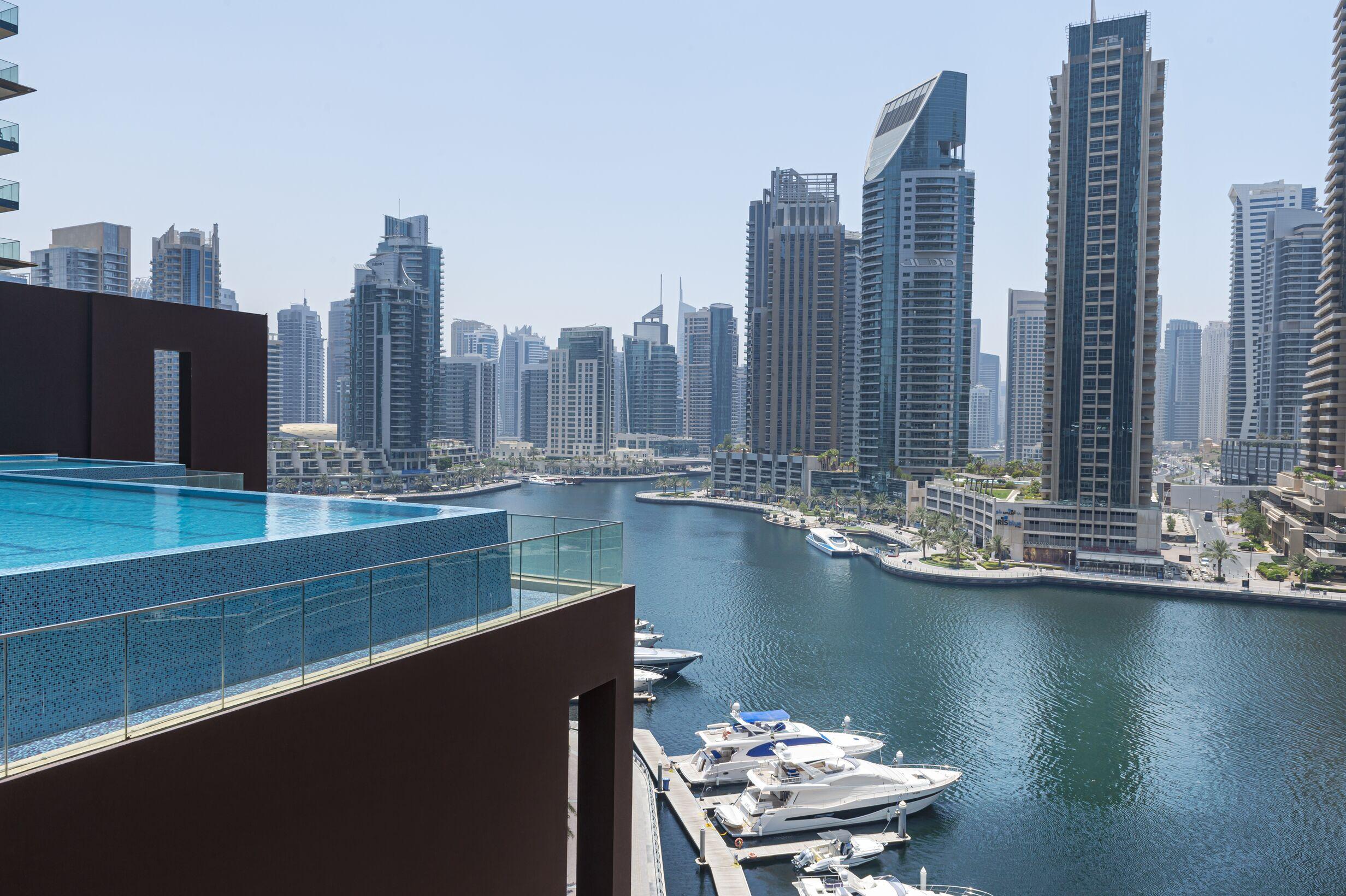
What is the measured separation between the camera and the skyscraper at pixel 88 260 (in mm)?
82625

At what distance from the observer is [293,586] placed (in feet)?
15.1

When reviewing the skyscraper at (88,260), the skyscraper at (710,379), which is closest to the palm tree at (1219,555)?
the skyscraper at (88,260)

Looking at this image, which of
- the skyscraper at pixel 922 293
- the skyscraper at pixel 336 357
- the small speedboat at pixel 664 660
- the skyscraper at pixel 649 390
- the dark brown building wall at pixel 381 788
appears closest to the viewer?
the dark brown building wall at pixel 381 788

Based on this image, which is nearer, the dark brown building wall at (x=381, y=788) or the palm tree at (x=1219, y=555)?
the dark brown building wall at (x=381, y=788)

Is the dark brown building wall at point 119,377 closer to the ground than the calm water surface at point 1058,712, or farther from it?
farther from it

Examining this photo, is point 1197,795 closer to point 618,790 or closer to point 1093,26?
point 618,790

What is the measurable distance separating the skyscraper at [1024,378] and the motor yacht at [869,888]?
13298 centimetres

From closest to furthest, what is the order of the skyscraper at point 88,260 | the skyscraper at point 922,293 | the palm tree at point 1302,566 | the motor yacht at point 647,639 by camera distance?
the motor yacht at point 647,639 < the palm tree at point 1302,566 < the skyscraper at point 922,293 < the skyscraper at point 88,260

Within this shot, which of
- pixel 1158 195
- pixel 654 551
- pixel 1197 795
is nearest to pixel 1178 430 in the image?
pixel 1158 195

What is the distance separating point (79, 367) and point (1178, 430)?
22674 centimetres

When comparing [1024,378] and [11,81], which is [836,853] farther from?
[1024,378]

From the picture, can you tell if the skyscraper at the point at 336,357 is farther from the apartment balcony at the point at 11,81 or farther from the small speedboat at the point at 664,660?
the apartment balcony at the point at 11,81

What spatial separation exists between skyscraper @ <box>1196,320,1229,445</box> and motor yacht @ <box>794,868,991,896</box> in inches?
7808

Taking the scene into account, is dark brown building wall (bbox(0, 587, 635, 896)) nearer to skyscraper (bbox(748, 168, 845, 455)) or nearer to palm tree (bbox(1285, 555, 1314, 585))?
palm tree (bbox(1285, 555, 1314, 585))
